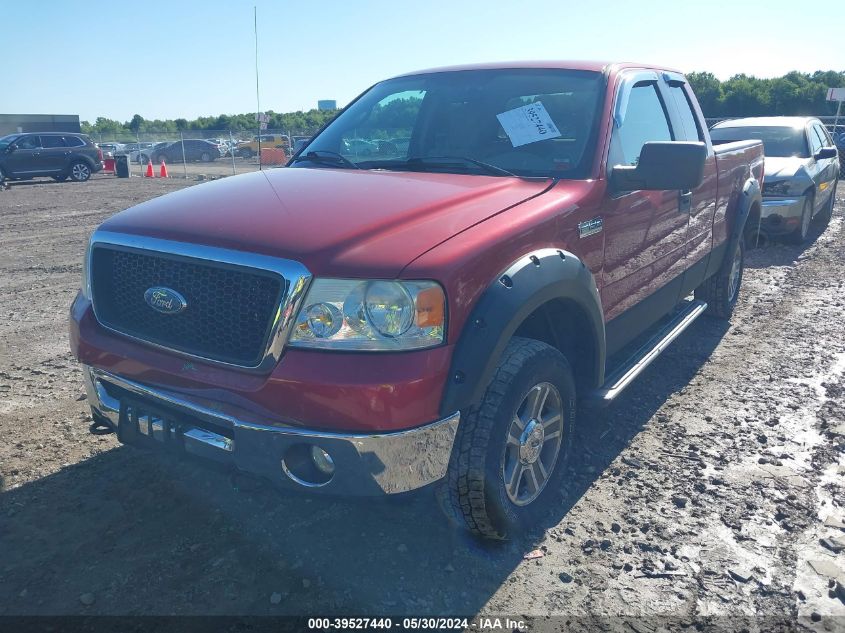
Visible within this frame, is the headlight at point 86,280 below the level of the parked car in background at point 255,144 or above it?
below

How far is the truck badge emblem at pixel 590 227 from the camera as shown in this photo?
10.0 feet

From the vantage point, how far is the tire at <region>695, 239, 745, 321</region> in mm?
5547

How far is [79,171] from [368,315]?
24055mm

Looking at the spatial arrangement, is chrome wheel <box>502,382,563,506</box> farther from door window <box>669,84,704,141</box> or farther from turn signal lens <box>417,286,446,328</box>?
door window <box>669,84,704,141</box>

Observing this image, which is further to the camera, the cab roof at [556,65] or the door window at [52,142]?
the door window at [52,142]

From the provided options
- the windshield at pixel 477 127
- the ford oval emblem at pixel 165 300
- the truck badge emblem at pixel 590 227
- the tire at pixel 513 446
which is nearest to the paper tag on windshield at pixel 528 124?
the windshield at pixel 477 127

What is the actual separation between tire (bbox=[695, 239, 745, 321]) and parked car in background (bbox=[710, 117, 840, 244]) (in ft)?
8.26

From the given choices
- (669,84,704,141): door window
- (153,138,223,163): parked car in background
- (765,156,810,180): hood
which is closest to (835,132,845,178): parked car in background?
(765,156,810,180): hood

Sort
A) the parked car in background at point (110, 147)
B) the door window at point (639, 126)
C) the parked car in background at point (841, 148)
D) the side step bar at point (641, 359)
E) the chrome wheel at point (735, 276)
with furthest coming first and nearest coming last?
the parked car in background at point (110, 147), the parked car in background at point (841, 148), the chrome wheel at point (735, 276), the door window at point (639, 126), the side step bar at point (641, 359)

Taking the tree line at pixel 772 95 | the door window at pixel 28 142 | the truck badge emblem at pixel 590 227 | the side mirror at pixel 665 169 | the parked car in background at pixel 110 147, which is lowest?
the truck badge emblem at pixel 590 227

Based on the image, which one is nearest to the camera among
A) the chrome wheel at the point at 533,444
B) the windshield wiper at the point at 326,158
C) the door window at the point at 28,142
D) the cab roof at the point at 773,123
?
the chrome wheel at the point at 533,444

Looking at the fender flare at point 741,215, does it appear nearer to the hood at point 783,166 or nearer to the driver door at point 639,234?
the driver door at point 639,234

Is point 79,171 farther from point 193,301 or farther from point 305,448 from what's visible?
point 305,448

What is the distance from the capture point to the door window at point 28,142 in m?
21.4
